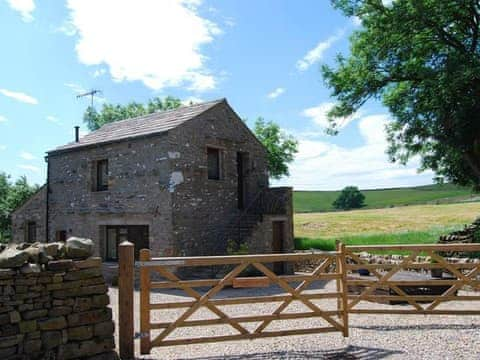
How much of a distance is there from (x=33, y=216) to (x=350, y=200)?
42520 mm

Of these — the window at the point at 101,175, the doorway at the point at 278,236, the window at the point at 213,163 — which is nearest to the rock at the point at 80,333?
the window at the point at 213,163

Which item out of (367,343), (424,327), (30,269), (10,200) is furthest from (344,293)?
(10,200)

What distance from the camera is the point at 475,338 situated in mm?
6582

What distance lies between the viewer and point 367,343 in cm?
643

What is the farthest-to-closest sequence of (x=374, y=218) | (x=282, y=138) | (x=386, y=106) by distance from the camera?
(x=374, y=218)
(x=282, y=138)
(x=386, y=106)

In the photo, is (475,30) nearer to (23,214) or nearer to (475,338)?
(475,338)

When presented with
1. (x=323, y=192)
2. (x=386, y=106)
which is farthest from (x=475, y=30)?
(x=323, y=192)

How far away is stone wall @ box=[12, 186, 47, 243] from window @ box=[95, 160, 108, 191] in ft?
12.2

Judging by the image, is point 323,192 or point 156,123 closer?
point 156,123

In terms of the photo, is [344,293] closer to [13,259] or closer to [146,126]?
[13,259]

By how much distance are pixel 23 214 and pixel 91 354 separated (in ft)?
55.8

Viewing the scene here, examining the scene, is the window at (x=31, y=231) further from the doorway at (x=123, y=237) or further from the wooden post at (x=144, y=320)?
the wooden post at (x=144, y=320)

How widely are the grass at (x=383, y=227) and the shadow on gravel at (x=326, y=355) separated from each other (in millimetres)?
15678

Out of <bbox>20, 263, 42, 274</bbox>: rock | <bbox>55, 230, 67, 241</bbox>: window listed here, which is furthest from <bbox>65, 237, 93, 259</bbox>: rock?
<bbox>55, 230, 67, 241</bbox>: window
